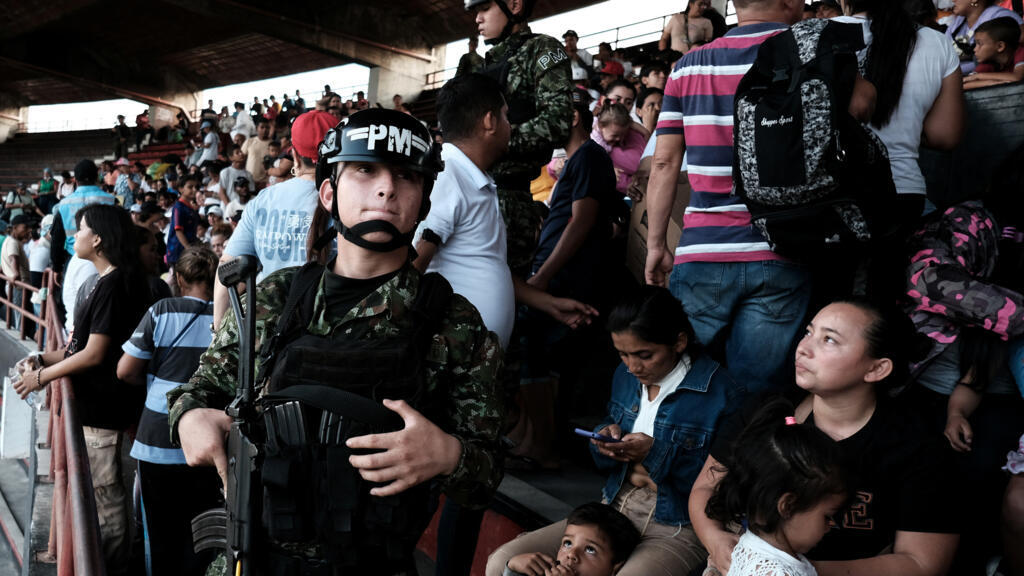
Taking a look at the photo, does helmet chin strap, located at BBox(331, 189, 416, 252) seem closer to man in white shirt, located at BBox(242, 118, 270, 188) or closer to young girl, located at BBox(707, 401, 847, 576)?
young girl, located at BBox(707, 401, 847, 576)

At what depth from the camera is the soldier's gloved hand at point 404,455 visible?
1489 millimetres

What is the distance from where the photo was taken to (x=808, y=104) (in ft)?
7.13

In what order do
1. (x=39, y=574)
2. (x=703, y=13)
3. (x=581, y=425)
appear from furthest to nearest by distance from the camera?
1. (x=703, y=13)
2. (x=581, y=425)
3. (x=39, y=574)

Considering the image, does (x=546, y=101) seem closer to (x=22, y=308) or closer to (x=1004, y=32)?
(x=1004, y=32)

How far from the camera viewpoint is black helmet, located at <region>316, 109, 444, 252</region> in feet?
5.65

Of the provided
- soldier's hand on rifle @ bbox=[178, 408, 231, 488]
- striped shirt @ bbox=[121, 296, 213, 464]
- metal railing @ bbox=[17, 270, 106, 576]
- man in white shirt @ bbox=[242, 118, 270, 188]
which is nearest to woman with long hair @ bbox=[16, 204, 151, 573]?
striped shirt @ bbox=[121, 296, 213, 464]

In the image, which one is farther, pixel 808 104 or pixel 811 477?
pixel 808 104

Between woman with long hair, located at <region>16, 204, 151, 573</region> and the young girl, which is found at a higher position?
the young girl

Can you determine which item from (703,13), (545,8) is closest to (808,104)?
(703,13)

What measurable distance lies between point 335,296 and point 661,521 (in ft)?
4.77

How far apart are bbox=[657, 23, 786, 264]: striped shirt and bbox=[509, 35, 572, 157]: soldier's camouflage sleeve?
30.6 inches

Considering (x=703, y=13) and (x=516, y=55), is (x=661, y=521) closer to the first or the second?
(x=516, y=55)

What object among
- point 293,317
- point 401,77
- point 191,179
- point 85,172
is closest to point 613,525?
point 293,317

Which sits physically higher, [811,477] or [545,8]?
[545,8]
